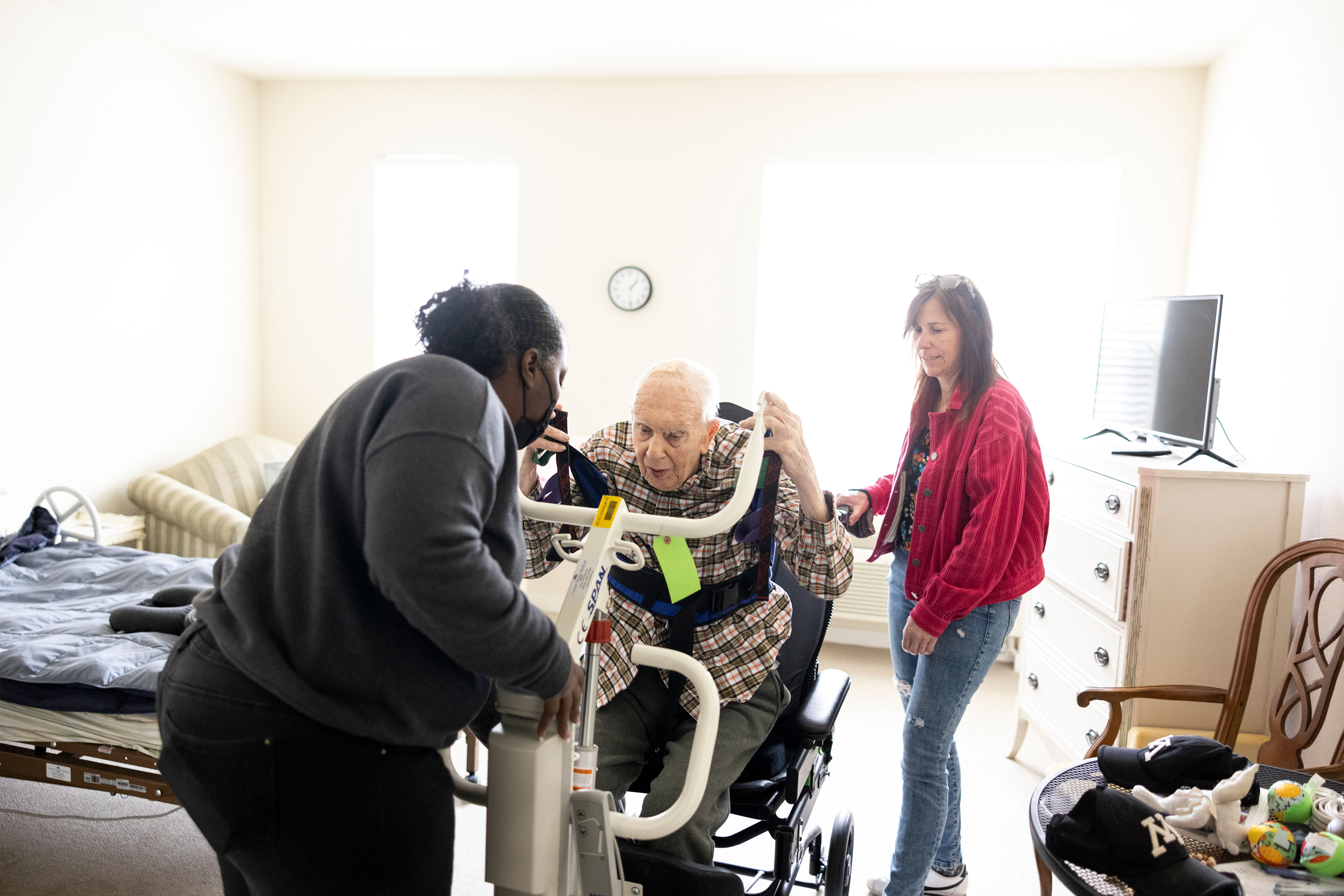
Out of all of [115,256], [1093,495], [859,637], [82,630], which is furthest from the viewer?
[859,637]

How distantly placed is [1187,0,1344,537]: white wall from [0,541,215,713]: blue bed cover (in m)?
2.98

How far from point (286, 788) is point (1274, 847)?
4.58 ft

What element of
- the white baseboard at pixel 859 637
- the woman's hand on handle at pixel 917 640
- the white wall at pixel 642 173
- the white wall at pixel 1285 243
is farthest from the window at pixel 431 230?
the woman's hand on handle at pixel 917 640

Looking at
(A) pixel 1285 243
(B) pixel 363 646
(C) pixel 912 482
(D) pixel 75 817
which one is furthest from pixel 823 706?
(A) pixel 1285 243

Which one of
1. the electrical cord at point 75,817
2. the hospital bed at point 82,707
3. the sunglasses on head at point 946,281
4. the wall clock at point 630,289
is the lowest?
the electrical cord at point 75,817

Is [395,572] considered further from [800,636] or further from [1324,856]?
[1324,856]

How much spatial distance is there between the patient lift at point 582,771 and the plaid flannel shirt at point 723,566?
33 centimetres

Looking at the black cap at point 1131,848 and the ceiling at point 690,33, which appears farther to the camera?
the ceiling at point 690,33

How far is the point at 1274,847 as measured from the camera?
136 centimetres

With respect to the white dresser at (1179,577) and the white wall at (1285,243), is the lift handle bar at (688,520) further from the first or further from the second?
the white wall at (1285,243)

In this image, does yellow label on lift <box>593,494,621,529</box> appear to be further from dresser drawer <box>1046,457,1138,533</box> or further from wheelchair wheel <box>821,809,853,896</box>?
dresser drawer <box>1046,457,1138,533</box>

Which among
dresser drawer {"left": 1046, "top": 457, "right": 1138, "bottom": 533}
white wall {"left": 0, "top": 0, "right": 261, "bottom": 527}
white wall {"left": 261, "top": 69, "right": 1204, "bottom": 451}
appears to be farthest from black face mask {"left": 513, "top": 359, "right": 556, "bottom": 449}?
white wall {"left": 0, "top": 0, "right": 261, "bottom": 527}

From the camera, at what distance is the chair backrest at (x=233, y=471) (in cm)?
413

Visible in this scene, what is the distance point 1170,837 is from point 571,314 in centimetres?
358
